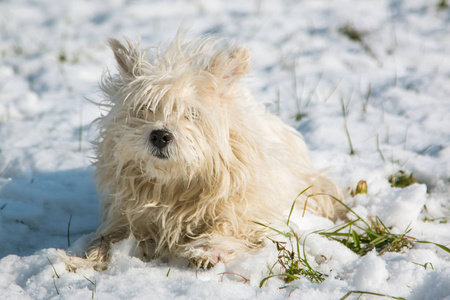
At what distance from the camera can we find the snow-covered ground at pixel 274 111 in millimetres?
2381

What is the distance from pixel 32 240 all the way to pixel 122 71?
1193mm

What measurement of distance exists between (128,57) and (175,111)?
44cm

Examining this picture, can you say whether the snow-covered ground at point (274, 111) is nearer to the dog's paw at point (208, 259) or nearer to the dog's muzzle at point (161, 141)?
the dog's paw at point (208, 259)

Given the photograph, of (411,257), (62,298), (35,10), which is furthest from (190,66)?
(35,10)

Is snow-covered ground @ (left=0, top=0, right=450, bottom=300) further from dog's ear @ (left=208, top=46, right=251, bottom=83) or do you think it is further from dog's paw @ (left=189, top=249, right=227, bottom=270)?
dog's ear @ (left=208, top=46, right=251, bottom=83)

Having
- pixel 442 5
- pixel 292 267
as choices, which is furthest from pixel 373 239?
pixel 442 5

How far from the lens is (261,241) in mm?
2773

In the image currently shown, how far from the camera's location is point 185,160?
250 cm

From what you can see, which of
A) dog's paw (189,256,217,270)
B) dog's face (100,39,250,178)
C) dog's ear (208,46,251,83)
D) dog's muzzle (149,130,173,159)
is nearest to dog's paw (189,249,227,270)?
dog's paw (189,256,217,270)

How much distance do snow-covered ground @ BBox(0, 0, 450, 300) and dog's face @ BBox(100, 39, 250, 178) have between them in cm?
26

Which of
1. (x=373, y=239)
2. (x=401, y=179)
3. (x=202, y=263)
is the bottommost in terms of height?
(x=202, y=263)

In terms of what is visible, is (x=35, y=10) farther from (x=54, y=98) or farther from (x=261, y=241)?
(x=261, y=241)

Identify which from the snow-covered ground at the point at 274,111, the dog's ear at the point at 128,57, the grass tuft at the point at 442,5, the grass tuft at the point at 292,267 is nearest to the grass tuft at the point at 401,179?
the snow-covered ground at the point at 274,111

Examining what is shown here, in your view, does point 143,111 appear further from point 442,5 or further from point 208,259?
point 442,5
